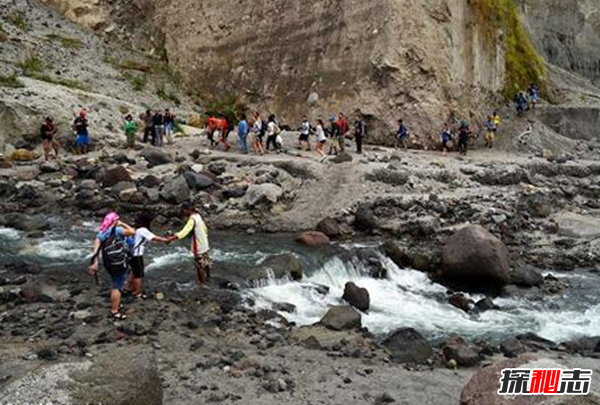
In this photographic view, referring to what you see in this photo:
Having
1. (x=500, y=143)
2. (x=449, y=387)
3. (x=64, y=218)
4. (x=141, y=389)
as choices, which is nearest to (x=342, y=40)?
(x=500, y=143)

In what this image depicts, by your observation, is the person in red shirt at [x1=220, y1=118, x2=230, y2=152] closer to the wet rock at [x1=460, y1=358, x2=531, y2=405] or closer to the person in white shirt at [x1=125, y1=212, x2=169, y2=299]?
the person in white shirt at [x1=125, y1=212, x2=169, y2=299]

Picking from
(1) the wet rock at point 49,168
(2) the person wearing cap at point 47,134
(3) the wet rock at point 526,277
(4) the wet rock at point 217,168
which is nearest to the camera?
(3) the wet rock at point 526,277

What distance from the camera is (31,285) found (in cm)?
1270

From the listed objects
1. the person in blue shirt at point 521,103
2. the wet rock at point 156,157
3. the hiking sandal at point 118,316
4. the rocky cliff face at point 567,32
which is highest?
the rocky cliff face at point 567,32

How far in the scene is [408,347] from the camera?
11180 millimetres

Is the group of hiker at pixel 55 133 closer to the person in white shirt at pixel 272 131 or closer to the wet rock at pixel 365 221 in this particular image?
the person in white shirt at pixel 272 131

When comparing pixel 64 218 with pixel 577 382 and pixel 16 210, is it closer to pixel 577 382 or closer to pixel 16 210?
pixel 16 210

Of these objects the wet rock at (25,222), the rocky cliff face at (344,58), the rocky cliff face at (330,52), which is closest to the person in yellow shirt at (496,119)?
the rocky cliff face at (330,52)

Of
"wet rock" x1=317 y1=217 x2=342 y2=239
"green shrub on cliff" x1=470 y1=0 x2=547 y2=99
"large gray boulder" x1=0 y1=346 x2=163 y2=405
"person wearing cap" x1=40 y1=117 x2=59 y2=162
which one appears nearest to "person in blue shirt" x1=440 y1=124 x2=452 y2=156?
"green shrub on cliff" x1=470 y1=0 x2=547 y2=99

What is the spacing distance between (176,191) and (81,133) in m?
7.02

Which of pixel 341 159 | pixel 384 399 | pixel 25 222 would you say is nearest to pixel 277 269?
pixel 384 399

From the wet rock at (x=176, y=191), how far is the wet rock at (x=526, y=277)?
11.3m

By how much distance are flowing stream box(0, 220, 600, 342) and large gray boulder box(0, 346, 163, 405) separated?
19.1ft

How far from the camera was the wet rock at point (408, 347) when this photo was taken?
1092 centimetres
